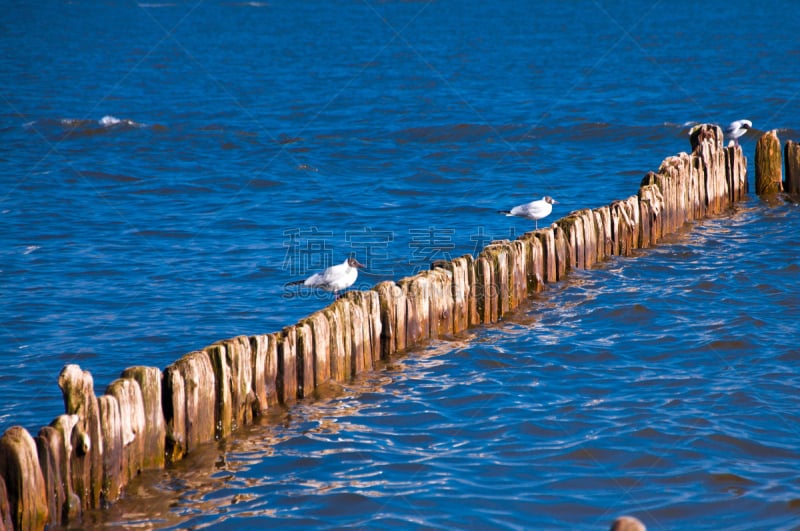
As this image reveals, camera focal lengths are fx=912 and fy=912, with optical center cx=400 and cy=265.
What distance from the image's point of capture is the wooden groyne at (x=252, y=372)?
5473mm

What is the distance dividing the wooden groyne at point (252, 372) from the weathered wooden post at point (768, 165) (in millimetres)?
3760

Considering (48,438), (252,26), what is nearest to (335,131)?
(48,438)

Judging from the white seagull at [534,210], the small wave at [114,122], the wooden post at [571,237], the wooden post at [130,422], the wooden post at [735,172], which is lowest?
the wooden post at [130,422]

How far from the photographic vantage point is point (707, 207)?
Result: 13.9m

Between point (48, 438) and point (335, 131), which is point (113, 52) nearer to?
point (335, 131)

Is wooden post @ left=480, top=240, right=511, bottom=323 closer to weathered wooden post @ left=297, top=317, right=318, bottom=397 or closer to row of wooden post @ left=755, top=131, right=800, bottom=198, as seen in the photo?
weathered wooden post @ left=297, top=317, right=318, bottom=397

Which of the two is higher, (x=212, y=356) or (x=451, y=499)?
(x=212, y=356)

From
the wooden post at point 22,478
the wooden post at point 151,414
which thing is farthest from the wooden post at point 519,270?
the wooden post at point 22,478

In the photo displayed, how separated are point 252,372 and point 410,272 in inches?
222

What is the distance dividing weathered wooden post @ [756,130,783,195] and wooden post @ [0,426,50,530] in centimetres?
1258

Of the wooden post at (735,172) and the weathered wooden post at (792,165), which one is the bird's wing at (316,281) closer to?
the wooden post at (735,172)

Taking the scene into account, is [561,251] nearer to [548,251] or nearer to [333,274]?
[548,251]

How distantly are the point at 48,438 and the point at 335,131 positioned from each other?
21.3m

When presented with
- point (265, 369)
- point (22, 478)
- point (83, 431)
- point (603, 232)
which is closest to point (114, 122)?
point (603, 232)
